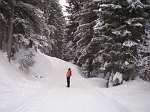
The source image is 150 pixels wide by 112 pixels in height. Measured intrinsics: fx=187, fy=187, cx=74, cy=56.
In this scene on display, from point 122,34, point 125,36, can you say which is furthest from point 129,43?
point 125,36

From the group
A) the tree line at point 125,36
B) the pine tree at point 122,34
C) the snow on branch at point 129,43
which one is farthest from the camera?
the pine tree at point 122,34

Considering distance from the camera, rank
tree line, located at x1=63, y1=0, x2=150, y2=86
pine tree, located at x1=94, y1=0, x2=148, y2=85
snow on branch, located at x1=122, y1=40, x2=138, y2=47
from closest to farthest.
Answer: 1. snow on branch, located at x1=122, y1=40, x2=138, y2=47
2. tree line, located at x1=63, y1=0, x2=150, y2=86
3. pine tree, located at x1=94, y1=0, x2=148, y2=85

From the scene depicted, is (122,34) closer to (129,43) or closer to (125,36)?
(125,36)

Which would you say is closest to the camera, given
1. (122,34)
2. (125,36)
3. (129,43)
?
(129,43)

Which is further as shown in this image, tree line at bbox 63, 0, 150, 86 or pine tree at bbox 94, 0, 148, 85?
pine tree at bbox 94, 0, 148, 85

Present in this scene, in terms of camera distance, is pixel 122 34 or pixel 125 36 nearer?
pixel 122 34

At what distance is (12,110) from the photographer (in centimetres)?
724

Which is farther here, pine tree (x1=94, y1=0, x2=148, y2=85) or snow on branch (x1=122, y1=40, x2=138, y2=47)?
pine tree (x1=94, y1=0, x2=148, y2=85)

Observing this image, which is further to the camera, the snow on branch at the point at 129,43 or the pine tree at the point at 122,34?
the pine tree at the point at 122,34

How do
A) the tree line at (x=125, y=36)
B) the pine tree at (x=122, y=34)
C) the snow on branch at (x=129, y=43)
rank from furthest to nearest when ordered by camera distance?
the pine tree at (x=122, y=34) < the tree line at (x=125, y=36) < the snow on branch at (x=129, y=43)

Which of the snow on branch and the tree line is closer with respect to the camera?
the snow on branch

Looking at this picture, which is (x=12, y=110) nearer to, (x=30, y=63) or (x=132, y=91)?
(x=132, y=91)

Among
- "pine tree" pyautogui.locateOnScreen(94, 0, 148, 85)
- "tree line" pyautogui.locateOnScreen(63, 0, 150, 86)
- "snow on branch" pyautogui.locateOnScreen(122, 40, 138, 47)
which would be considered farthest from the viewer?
"pine tree" pyautogui.locateOnScreen(94, 0, 148, 85)

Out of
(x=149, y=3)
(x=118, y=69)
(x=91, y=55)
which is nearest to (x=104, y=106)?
(x=118, y=69)
